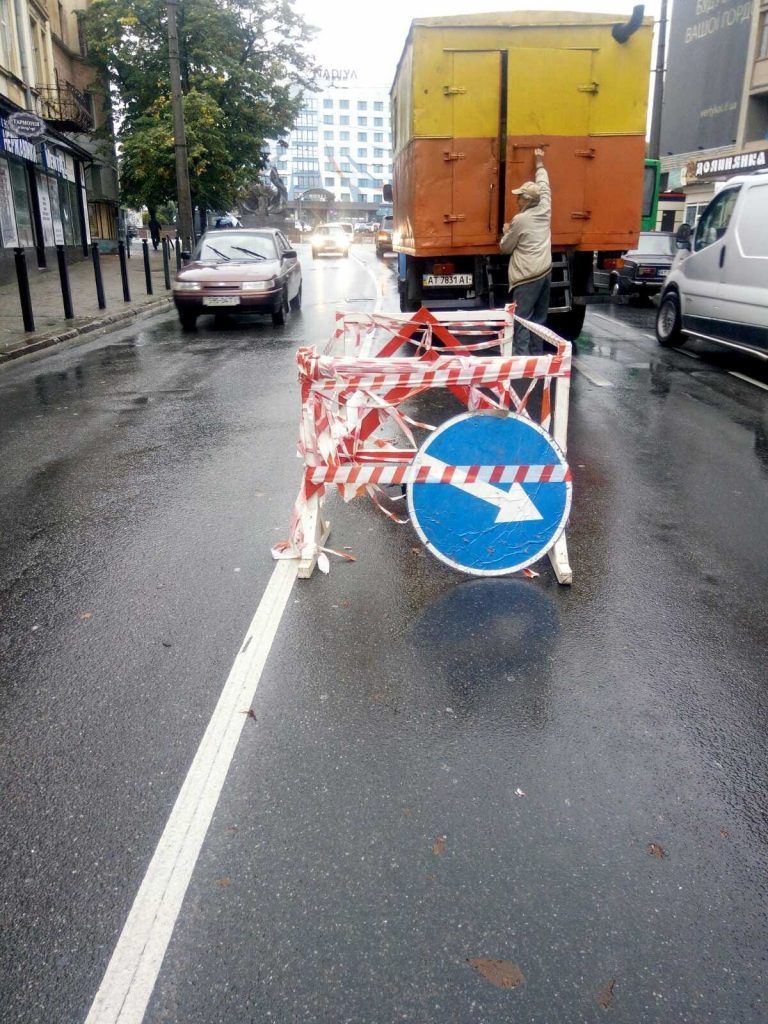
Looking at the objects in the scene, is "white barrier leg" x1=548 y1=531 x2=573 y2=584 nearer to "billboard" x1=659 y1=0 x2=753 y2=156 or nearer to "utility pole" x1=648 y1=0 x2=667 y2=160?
"utility pole" x1=648 y1=0 x2=667 y2=160

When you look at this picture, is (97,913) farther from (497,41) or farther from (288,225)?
(288,225)

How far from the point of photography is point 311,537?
4.68m

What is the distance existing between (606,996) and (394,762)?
106 centimetres

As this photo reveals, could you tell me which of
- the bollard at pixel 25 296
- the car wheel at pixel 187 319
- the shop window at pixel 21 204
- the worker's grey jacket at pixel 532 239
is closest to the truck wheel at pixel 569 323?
the worker's grey jacket at pixel 532 239

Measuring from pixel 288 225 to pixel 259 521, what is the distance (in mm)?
95657

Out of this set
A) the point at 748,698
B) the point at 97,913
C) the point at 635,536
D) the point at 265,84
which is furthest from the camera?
the point at 265,84

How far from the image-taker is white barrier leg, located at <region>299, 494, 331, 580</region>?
14.9ft

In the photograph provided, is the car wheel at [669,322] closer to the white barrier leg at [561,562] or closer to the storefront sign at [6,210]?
the white barrier leg at [561,562]

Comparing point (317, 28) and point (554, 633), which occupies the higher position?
point (317, 28)

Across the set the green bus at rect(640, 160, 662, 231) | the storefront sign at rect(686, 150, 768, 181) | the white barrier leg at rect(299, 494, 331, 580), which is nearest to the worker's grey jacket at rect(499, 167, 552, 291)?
the white barrier leg at rect(299, 494, 331, 580)

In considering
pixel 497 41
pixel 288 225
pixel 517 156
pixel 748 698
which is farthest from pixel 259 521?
pixel 288 225

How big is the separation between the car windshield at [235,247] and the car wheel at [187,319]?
1153mm

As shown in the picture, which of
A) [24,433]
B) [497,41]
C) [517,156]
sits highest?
[497,41]

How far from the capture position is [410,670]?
11.8ft
